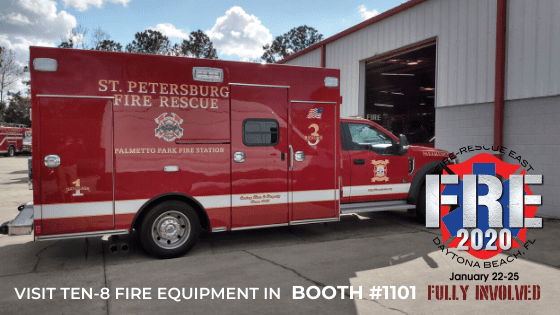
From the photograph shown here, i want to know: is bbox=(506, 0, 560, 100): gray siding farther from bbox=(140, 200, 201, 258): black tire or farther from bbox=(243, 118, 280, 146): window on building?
bbox=(140, 200, 201, 258): black tire

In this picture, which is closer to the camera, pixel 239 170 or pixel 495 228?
pixel 239 170

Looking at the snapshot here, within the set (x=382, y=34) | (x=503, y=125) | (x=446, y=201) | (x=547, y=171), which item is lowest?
(x=446, y=201)

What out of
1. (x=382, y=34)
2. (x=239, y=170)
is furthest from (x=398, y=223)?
(x=382, y=34)

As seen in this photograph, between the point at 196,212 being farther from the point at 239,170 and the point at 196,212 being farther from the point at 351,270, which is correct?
the point at 351,270

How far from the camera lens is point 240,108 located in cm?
571

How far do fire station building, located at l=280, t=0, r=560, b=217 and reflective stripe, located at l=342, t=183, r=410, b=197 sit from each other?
9.76ft

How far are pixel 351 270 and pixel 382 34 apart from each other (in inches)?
338

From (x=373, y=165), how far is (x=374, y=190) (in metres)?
0.44

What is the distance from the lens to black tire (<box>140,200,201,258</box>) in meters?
5.23

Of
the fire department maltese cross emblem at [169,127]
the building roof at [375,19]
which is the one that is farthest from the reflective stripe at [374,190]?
the building roof at [375,19]

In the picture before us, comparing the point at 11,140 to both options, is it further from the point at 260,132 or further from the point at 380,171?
the point at 380,171

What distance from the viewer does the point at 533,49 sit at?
788 cm

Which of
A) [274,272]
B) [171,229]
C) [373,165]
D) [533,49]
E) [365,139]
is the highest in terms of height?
[533,49]

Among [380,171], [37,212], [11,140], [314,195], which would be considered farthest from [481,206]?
[11,140]
